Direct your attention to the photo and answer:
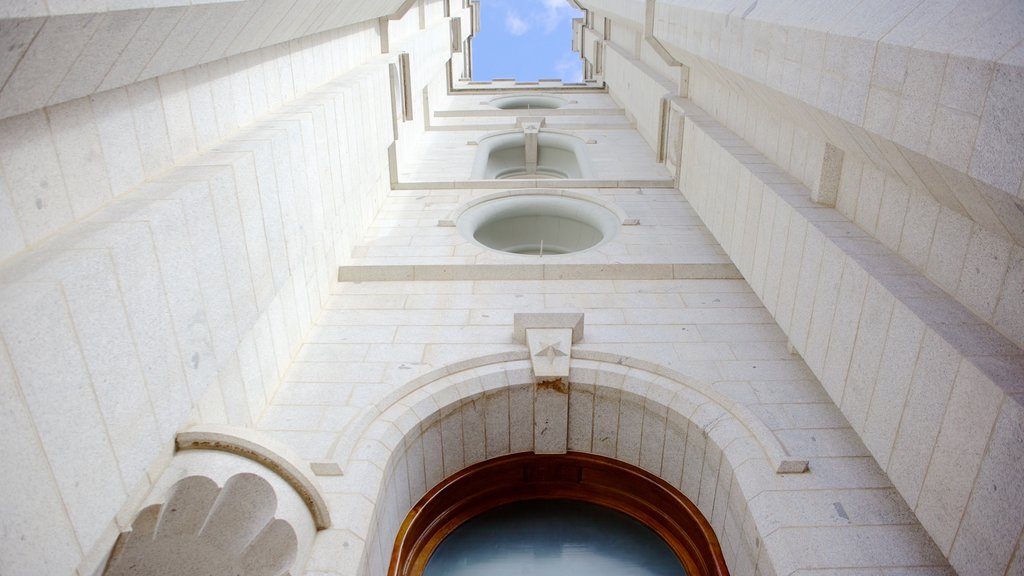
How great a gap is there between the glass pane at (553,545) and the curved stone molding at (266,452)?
6.38 ft

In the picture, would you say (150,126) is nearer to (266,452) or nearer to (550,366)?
(266,452)

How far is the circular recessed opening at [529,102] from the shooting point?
20.5m

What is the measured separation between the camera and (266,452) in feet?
14.2

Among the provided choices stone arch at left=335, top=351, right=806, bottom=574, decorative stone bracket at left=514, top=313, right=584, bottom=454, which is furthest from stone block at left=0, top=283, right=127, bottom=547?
decorative stone bracket at left=514, top=313, right=584, bottom=454

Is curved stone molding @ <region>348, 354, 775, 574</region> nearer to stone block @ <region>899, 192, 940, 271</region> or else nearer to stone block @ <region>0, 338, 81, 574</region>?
stone block @ <region>899, 192, 940, 271</region>

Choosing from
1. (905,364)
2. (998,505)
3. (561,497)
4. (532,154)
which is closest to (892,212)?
(905,364)

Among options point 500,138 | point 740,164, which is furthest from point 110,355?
point 500,138

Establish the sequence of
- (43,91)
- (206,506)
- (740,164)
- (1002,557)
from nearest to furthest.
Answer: (43,91) < (1002,557) < (206,506) < (740,164)

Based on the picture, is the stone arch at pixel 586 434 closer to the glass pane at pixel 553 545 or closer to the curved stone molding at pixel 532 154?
the glass pane at pixel 553 545

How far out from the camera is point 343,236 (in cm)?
823

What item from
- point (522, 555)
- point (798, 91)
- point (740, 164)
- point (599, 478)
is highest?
point (798, 91)

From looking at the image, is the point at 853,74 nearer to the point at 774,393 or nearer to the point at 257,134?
the point at 774,393

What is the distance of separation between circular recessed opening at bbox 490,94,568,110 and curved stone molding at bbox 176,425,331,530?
17.2 meters

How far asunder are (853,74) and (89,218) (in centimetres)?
499
